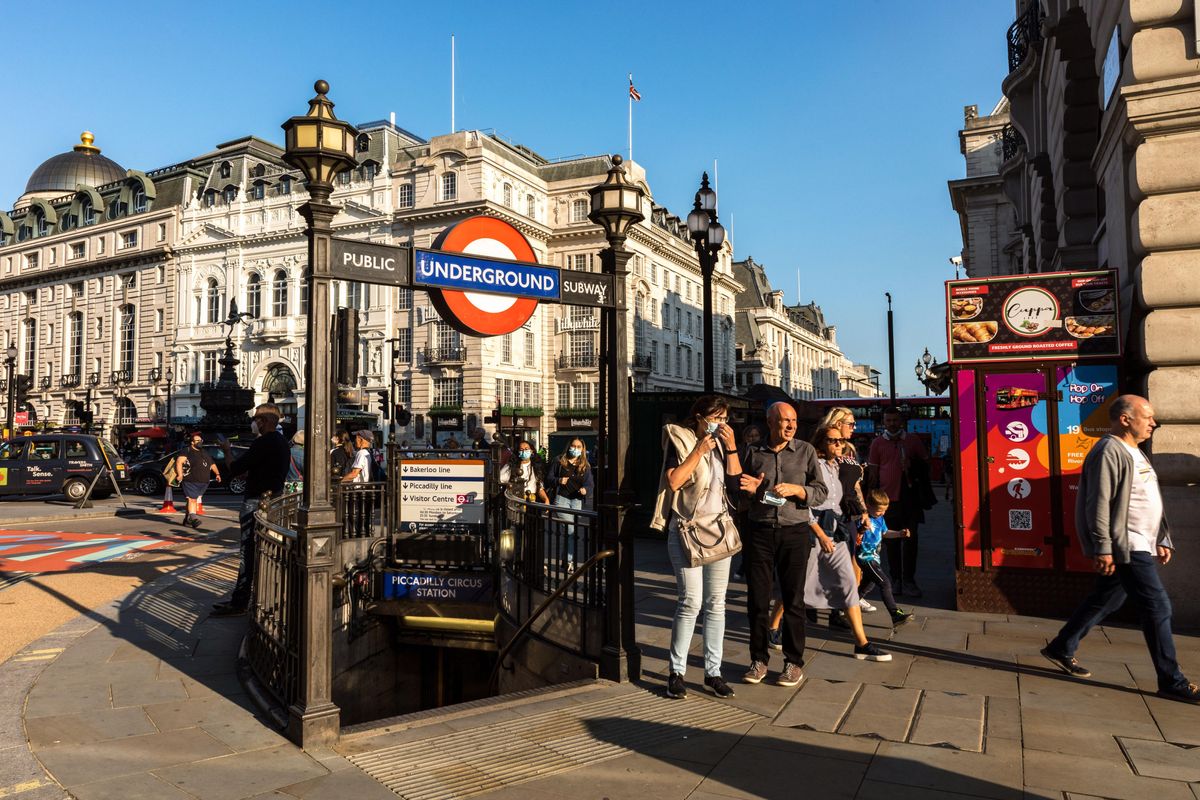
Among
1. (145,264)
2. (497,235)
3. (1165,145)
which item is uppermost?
(145,264)

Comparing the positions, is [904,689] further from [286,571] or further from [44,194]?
[44,194]

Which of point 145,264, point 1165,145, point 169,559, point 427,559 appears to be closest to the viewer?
point 1165,145

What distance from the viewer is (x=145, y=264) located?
61688 mm

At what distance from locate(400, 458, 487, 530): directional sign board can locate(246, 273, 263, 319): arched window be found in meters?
50.6

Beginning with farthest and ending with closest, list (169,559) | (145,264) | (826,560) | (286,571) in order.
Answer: (145,264), (169,559), (826,560), (286,571)

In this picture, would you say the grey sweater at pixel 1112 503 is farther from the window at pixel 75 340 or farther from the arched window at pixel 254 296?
the window at pixel 75 340

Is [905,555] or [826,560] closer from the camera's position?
[826,560]

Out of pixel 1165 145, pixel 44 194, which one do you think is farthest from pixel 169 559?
pixel 44 194

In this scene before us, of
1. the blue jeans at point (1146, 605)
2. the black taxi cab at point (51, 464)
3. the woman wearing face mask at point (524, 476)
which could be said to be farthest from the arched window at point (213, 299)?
the blue jeans at point (1146, 605)

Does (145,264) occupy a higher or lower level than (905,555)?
higher

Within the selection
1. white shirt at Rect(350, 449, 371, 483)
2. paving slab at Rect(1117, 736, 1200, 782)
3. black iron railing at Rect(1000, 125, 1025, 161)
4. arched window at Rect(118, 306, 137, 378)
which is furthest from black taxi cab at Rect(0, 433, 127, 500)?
arched window at Rect(118, 306, 137, 378)

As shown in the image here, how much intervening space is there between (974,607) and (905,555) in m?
1.22

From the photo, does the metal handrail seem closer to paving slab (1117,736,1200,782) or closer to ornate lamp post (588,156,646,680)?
ornate lamp post (588,156,646,680)

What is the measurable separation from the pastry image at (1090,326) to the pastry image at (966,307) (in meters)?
0.77
